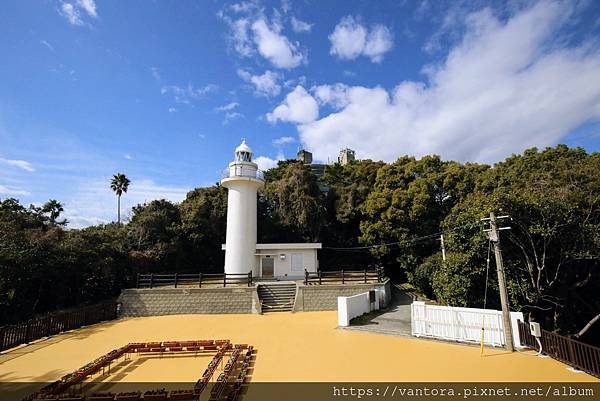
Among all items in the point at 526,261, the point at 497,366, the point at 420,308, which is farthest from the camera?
the point at 526,261

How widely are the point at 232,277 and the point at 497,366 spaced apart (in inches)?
507

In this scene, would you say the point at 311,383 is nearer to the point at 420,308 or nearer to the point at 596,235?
the point at 420,308

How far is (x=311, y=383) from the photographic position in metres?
6.59

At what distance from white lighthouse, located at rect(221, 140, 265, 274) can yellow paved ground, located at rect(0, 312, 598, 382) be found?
5.56 meters

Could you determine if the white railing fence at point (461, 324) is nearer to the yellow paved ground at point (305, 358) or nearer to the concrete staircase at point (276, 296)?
the yellow paved ground at point (305, 358)

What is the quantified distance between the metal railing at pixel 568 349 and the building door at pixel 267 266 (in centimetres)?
1295

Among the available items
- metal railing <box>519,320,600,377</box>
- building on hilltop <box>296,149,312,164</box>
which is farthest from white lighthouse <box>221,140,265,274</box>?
building on hilltop <box>296,149,312,164</box>

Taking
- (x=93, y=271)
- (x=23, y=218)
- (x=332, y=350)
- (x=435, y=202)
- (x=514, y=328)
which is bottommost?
(x=332, y=350)

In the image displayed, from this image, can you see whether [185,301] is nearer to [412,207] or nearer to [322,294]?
[322,294]

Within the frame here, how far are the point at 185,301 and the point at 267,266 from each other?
5446 mm

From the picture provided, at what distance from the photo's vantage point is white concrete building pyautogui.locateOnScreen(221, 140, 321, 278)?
18.0 m

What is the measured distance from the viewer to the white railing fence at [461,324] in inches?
349

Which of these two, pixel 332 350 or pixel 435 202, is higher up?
pixel 435 202

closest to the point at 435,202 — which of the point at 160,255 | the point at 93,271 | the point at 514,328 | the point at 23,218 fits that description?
the point at 514,328
